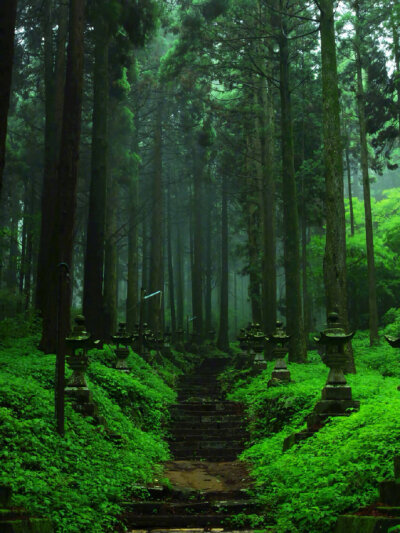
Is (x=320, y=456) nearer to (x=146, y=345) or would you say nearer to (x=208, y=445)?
(x=208, y=445)

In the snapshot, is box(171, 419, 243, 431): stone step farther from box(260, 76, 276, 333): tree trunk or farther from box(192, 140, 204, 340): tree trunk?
box(192, 140, 204, 340): tree trunk

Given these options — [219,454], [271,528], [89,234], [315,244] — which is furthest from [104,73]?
[315,244]

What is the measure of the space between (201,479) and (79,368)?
2762 mm

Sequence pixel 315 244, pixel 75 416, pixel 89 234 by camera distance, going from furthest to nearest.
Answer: pixel 315 244
pixel 89 234
pixel 75 416

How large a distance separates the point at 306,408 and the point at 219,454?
207cm

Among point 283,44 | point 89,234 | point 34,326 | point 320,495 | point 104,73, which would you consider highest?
point 283,44

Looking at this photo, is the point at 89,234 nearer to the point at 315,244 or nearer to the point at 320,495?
the point at 320,495

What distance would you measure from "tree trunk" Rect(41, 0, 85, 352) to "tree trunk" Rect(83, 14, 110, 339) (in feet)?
6.86

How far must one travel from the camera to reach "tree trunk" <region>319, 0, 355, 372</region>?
1342 cm

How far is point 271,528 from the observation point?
22.1ft

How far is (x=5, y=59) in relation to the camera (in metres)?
8.98

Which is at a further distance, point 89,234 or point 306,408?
point 89,234

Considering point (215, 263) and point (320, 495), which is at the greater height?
point (215, 263)

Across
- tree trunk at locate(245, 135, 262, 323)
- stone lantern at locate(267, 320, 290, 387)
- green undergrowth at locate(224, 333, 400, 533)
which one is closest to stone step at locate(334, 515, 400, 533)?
green undergrowth at locate(224, 333, 400, 533)
